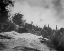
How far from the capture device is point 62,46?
1838 centimetres

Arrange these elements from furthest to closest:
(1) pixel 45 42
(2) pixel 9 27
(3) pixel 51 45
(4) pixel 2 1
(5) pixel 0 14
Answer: (2) pixel 9 27 → (1) pixel 45 42 → (3) pixel 51 45 → (5) pixel 0 14 → (4) pixel 2 1

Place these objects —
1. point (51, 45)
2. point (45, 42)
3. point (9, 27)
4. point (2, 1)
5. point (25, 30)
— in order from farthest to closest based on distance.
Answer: point (25, 30)
point (9, 27)
point (45, 42)
point (51, 45)
point (2, 1)

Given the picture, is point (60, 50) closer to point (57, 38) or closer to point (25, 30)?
point (57, 38)

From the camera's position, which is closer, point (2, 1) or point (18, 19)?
point (2, 1)

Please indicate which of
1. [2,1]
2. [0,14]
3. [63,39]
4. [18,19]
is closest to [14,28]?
[18,19]

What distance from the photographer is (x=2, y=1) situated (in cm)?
1836

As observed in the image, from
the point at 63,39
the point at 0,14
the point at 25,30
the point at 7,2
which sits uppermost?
the point at 7,2

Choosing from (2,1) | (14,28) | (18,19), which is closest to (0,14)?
(2,1)

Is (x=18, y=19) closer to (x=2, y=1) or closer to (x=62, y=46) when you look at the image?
(x=2, y=1)

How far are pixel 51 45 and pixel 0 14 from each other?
15.0 meters

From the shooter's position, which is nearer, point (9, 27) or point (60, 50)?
point (60, 50)

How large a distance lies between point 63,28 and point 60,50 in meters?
8.14

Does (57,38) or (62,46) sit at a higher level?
(57,38)

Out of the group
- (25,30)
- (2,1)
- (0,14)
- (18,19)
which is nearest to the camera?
(2,1)
